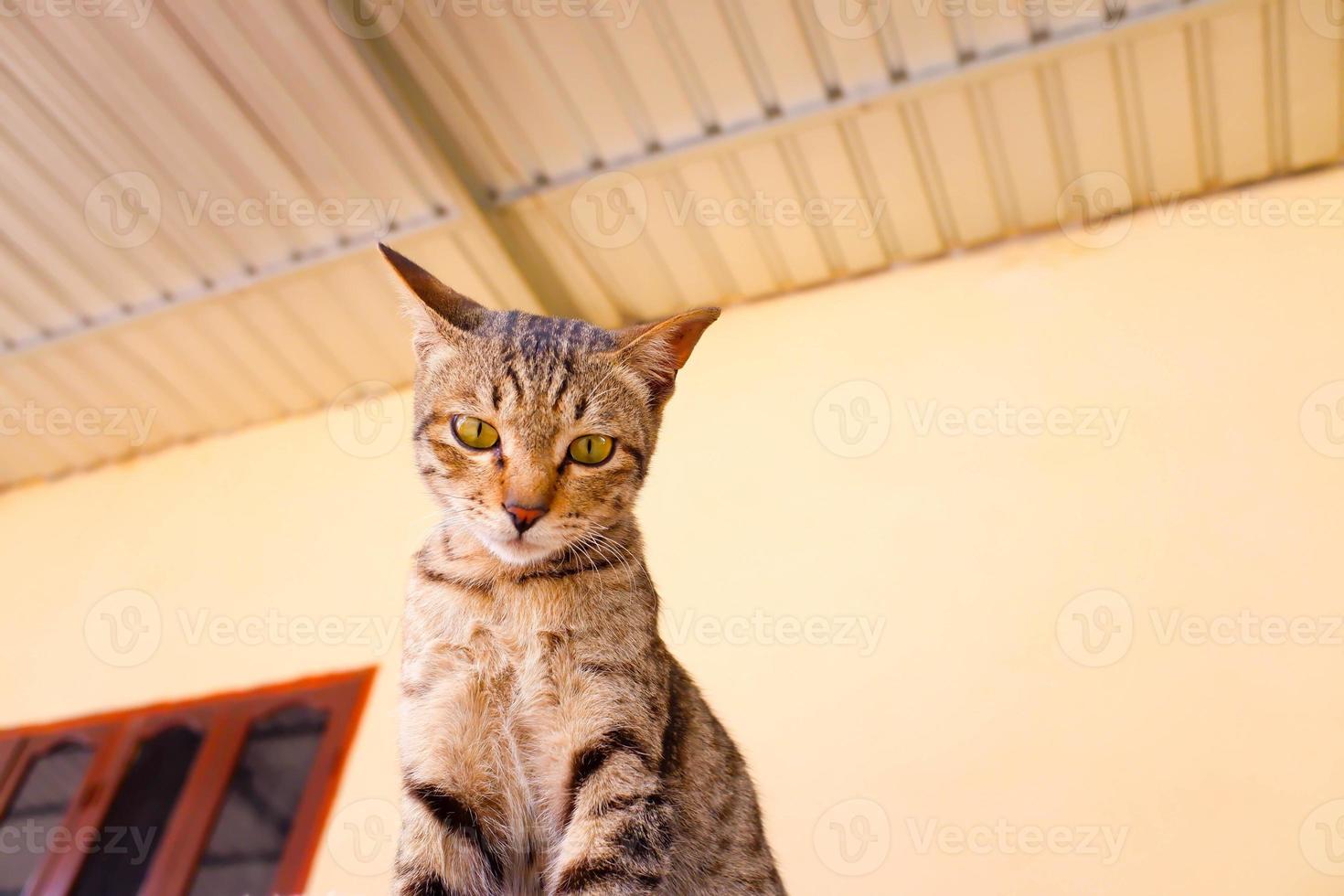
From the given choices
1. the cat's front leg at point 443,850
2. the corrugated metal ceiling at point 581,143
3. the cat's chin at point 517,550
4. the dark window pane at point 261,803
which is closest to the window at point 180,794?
the dark window pane at point 261,803

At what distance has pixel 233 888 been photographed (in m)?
2.98

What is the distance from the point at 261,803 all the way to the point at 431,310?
220 cm

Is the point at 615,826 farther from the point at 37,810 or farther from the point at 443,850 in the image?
the point at 37,810

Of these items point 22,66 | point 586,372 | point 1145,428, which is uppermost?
point 22,66

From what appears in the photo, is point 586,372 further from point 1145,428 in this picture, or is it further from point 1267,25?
point 1267,25

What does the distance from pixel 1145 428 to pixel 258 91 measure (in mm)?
2776

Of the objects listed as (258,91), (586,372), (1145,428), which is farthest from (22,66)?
A: (1145,428)

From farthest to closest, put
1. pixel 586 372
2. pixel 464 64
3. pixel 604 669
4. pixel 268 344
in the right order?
pixel 268 344 < pixel 464 64 < pixel 586 372 < pixel 604 669

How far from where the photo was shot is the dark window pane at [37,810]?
3180 mm

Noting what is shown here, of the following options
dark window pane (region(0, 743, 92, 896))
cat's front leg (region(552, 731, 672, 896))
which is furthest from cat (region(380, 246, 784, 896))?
dark window pane (region(0, 743, 92, 896))

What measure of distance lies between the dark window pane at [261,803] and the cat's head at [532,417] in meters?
1.89

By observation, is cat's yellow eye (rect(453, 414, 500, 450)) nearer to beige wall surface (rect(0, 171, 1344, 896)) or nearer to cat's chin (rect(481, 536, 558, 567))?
cat's chin (rect(481, 536, 558, 567))

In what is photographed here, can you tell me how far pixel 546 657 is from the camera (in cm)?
149

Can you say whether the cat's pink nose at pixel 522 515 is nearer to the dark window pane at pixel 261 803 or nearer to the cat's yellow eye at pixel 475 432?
the cat's yellow eye at pixel 475 432
